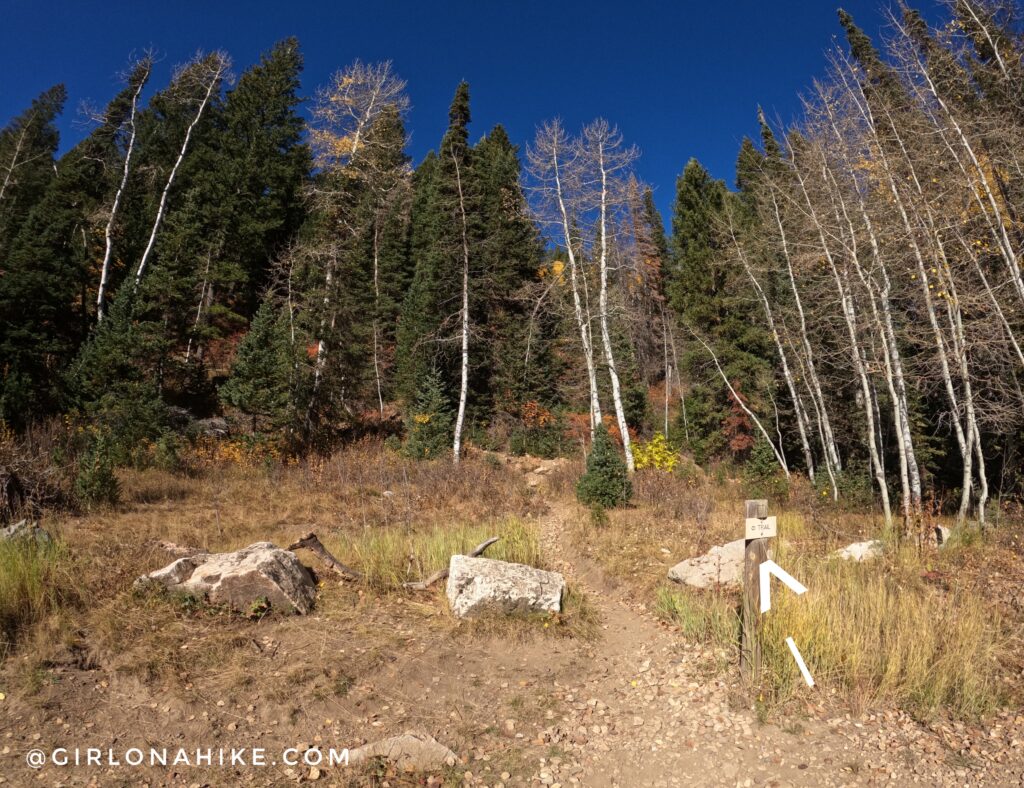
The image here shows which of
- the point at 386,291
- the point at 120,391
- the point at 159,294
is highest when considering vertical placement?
the point at 386,291

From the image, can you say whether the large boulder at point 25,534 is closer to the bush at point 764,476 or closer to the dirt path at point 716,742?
the dirt path at point 716,742

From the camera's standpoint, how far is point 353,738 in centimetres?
361

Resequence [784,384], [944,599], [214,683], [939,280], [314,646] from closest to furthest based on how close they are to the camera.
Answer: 1. [214,683]
2. [314,646]
3. [944,599]
4. [939,280]
5. [784,384]

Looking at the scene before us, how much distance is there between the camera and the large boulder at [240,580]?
529cm

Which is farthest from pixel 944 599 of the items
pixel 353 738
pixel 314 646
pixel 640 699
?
pixel 314 646

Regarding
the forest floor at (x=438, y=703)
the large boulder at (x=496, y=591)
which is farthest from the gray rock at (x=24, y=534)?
the large boulder at (x=496, y=591)

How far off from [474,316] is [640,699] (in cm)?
1777

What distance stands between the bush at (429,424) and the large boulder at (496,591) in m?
11.5

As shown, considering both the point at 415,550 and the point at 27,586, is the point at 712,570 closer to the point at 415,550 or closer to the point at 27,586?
the point at 415,550

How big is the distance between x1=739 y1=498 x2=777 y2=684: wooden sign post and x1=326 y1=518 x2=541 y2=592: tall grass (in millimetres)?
3721

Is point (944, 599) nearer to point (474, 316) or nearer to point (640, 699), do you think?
point (640, 699)

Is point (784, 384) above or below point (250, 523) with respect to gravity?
above

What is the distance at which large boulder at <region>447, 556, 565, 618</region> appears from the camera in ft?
18.9

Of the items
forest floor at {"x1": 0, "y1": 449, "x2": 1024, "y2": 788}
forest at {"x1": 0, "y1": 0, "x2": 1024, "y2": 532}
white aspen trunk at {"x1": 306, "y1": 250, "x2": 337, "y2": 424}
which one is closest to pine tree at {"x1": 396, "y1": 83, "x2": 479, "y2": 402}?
forest at {"x1": 0, "y1": 0, "x2": 1024, "y2": 532}
